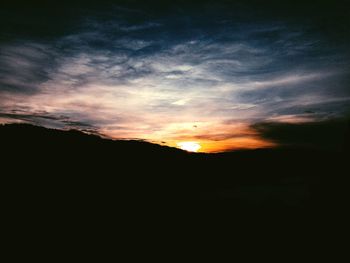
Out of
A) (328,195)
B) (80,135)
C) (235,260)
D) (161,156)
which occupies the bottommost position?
(235,260)

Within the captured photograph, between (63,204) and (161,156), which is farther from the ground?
(161,156)

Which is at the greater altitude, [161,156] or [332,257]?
[161,156]

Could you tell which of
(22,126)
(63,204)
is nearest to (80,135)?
(22,126)

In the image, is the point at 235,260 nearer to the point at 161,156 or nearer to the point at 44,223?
the point at 44,223

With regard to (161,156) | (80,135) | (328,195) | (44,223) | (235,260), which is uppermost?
(80,135)

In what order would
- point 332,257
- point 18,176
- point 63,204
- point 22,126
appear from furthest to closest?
point 22,126 → point 18,176 → point 63,204 → point 332,257

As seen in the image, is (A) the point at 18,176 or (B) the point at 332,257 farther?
(A) the point at 18,176

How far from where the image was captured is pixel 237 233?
48.8 feet

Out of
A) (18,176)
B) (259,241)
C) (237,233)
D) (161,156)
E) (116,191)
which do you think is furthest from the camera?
(161,156)

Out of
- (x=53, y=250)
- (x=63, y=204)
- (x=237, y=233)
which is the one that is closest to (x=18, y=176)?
(x=63, y=204)

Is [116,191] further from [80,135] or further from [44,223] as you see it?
[80,135]

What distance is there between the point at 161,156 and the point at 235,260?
35381 millimetres

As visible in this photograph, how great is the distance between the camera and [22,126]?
119 feet

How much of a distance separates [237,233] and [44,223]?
10640mm
